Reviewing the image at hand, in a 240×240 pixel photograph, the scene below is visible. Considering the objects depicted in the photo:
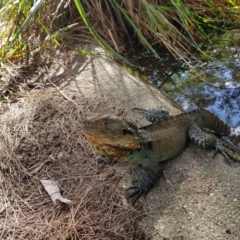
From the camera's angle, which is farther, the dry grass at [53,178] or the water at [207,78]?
the water at [207,78]

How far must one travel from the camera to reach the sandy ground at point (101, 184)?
267 cm

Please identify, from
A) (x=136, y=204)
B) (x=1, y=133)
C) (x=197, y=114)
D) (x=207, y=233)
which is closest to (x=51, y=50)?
(x=1, y=133)

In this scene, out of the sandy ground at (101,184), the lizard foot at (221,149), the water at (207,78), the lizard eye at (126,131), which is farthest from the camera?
the water at (207,78)

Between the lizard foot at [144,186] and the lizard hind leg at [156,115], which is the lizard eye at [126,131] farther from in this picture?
the lizard hind leg at [156,115]

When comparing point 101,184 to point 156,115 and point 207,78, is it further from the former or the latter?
point 207,78

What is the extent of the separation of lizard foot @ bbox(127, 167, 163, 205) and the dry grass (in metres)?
0.09

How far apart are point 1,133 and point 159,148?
126cm

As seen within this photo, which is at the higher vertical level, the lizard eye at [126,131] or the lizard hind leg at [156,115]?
the lizard eye at [126,131]

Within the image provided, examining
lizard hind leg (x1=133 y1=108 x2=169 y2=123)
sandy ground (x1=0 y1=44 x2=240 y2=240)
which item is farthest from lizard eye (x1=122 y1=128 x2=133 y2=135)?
lizard hind leg (x1=133 y1=108 x2=169 y2=123)

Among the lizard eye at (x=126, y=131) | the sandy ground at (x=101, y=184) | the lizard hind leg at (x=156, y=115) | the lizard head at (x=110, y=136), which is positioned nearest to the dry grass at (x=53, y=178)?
the sandy ground at (x=101, y=184)

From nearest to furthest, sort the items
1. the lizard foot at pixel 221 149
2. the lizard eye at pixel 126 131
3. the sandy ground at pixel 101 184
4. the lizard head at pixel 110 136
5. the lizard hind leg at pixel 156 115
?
the sandy ground at pixel 101 184 → the lizard head at pixel 110 136 → the lizard eye at pixel 126 131 → the lizard foot at pixel 221 149 → the lizard hind leg at pixel 156 115

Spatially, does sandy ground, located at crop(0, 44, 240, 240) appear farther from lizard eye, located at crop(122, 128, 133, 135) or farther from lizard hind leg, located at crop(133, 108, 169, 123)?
lizard eye, located at crop(122, 128, 133, 135)

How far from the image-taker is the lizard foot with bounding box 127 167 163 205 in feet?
9.58

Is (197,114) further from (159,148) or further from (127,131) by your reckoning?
(127,131)
